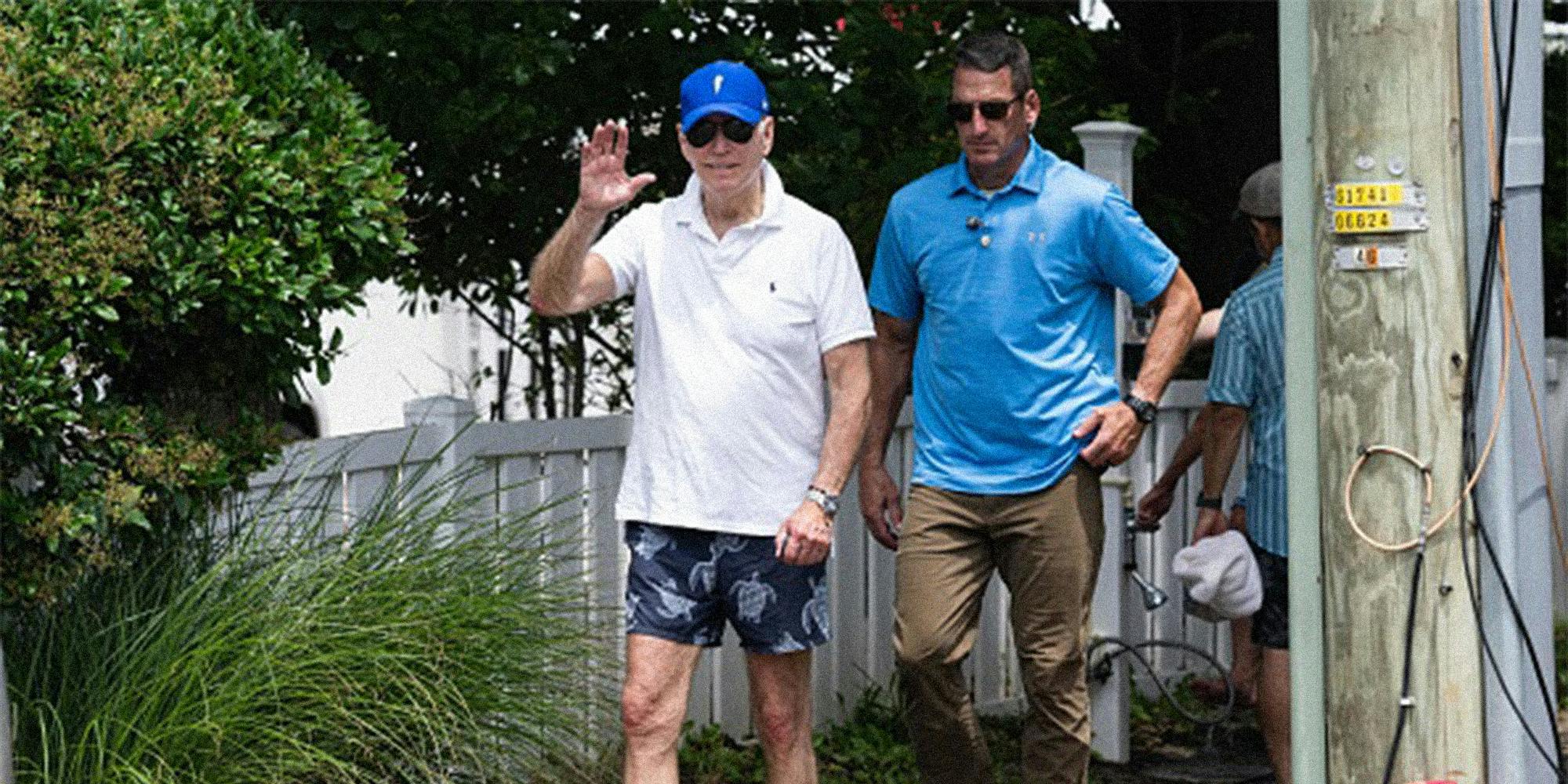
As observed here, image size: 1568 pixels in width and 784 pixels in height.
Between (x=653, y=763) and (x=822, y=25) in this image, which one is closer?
(x=653, y=763)

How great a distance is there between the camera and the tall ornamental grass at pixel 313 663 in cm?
538

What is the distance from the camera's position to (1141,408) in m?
6.30

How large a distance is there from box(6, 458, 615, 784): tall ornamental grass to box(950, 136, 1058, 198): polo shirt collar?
1.37 meters

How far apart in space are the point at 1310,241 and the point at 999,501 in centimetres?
147

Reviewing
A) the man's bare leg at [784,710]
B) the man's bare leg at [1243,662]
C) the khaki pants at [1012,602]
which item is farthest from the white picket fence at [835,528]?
the khaki pants at [1012,602]

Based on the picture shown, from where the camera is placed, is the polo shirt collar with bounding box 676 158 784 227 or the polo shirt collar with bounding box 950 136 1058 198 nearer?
the polo shirt collar with bounding box 676 158 784 227

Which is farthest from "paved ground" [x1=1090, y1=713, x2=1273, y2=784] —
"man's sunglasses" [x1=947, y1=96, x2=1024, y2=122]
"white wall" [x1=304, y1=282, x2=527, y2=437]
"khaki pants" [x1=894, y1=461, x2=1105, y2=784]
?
"white wall" [x1=304, y1=282, x2=527, y2=437]

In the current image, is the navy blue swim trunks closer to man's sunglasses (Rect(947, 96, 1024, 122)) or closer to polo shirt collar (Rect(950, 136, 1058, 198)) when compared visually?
polo shirt collar (Rect(950, 136, 1058, 198))

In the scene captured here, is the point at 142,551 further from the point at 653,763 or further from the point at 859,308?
the point at 859,308

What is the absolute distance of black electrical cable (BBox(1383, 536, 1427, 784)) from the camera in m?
4.96

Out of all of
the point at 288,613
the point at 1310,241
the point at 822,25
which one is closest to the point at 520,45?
the point at 822,25

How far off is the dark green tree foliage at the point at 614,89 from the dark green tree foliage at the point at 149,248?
6.52 ft

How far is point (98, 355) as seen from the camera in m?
5.70

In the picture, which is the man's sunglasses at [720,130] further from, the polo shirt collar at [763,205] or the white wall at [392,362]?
the white wall at [392,362]
